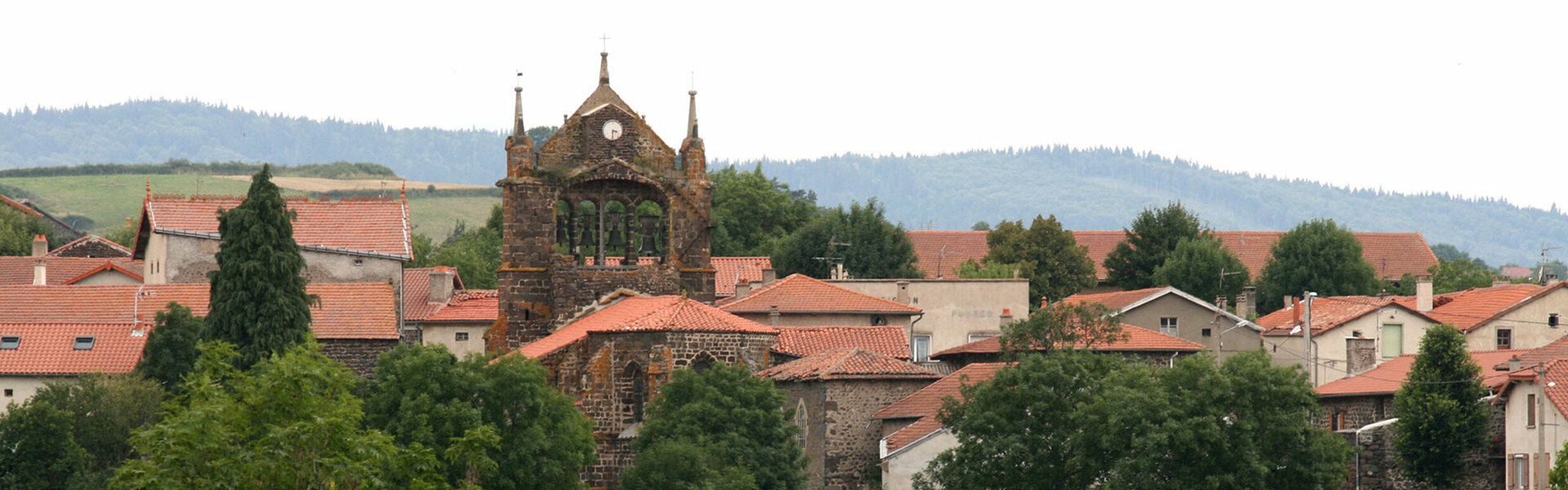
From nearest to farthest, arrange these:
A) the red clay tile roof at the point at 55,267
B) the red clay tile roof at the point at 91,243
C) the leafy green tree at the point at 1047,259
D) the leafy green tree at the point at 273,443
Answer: the leafy green tree at the point at 273,443 → the red clay tile roof at the point at 55,267 → the red clay tile roof at the point at 91,243 → the leafy green tree at the point at 1047,259

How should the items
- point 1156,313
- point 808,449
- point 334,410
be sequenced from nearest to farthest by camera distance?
point 334,410
point 808,449
point 1156,313

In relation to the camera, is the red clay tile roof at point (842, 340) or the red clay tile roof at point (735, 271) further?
the red clay tile roof at point (735, 271)

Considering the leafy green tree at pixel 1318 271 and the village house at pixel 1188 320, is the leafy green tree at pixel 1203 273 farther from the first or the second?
the village house at pixel 1188 320

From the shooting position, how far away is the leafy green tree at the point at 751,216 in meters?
117

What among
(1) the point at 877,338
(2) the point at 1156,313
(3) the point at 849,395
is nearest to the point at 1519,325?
→ (2) the point at 1156,313

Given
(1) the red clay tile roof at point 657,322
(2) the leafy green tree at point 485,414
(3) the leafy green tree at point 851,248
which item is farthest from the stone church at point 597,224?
(3) the leafy green tree at point 851,248

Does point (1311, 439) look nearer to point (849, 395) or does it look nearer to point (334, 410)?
point (849, 395)

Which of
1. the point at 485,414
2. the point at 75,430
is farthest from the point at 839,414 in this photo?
the point at 75,430

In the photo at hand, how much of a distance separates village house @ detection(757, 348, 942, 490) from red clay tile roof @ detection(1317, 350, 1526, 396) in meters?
11.8

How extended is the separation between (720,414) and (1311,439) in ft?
46.8

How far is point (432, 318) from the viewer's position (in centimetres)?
8869

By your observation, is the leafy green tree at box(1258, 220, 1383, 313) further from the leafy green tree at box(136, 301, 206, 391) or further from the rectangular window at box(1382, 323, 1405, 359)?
the leafy green tree at box(136, 301, 206, 391)

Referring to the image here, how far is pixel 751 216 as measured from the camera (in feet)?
396

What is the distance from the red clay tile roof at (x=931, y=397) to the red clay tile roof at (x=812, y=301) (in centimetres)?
1374
